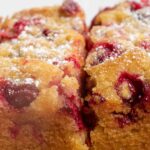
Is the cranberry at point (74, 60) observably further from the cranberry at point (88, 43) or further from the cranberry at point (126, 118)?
the cranberry at point (126, 118)

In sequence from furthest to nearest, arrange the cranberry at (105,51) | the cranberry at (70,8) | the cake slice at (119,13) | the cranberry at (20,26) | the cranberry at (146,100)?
the cranberry at (70,8) → the cake slice at (119,13) → the cranberry at (20,26) → the cranberry at (105,51) → the cranberry at (146,100)

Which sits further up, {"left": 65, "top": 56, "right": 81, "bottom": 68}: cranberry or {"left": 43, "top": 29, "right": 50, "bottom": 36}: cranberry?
{"left": 43, "top": 29, "right": 50, "bottom": 36}: cranberry

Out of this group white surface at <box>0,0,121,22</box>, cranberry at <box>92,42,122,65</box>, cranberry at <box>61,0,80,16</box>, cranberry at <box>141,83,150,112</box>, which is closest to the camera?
cranberry at <box>141,83,150,112</box>

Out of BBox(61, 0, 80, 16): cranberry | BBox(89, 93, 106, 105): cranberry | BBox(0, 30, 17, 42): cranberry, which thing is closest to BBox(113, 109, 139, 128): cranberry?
BBox(89, 93, 106, 105): cranberry

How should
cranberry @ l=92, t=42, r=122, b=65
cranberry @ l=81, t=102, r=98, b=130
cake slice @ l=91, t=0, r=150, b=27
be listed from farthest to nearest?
1. cake slice @ l=91, t=0, r=150, b=27
2. cranberry @ l=92, t=42, r=122, b=65
3. cranberry @ l=81, t=102, r=98, b=130

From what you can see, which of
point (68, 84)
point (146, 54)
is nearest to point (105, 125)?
point (68, 84)

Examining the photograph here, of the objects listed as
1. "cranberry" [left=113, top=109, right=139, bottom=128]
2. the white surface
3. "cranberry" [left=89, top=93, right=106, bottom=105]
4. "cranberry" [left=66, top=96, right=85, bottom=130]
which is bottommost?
"cranberry" [left=113, top=109, right=139, bottom=128]

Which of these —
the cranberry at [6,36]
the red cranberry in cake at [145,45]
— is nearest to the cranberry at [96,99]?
the red cranberry in cake at [145,45]

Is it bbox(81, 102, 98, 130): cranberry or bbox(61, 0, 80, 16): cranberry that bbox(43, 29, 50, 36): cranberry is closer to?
bbox(61, 0, 80, 16): cranberry
